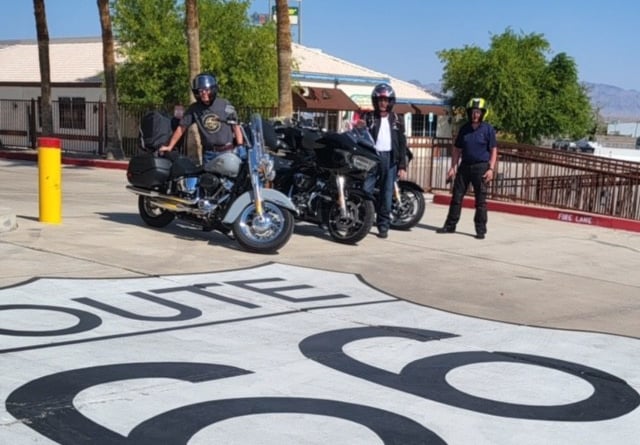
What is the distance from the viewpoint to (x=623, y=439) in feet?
15.5

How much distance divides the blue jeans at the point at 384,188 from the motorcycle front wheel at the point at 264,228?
2.01 m

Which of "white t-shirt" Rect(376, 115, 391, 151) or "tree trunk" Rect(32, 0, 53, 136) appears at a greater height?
"tree trunk" Rect(32, 0, 53, 136)

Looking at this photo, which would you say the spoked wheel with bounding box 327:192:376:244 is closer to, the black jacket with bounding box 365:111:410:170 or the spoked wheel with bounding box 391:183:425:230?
the black jacket with bounding box 365:111:410:170

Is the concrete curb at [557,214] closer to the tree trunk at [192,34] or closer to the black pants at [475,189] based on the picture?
the black pants at [475,189]

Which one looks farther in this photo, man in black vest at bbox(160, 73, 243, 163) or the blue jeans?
the blue jeans

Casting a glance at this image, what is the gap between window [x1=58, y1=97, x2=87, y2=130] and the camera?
35.9 metres

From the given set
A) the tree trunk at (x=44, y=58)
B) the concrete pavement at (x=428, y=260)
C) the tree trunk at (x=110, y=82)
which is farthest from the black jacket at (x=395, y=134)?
the tree trunk at (x=44, y=58)

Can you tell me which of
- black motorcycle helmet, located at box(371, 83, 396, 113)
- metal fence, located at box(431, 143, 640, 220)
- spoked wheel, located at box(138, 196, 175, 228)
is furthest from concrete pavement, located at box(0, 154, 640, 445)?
metal fence, located at box(431, 143, 640, 220)

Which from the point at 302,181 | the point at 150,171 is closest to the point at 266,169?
the point at 302,181

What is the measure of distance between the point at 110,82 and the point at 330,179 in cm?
1731

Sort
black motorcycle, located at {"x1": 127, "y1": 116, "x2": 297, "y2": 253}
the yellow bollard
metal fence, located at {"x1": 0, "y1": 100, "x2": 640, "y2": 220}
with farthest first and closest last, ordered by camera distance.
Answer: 1. metal fence, located at {"x1": 0, "y1": 100, "x2": 640, "y2": 220}
2. the yellow bollard
3. black motorcycle, located at {"x1": 127, "y1": 116, "x2": 297, "y2": 253}

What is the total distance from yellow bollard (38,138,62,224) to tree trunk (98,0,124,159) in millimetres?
15640

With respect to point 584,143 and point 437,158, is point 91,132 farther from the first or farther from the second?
point 584,143

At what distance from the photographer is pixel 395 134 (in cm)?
1175
